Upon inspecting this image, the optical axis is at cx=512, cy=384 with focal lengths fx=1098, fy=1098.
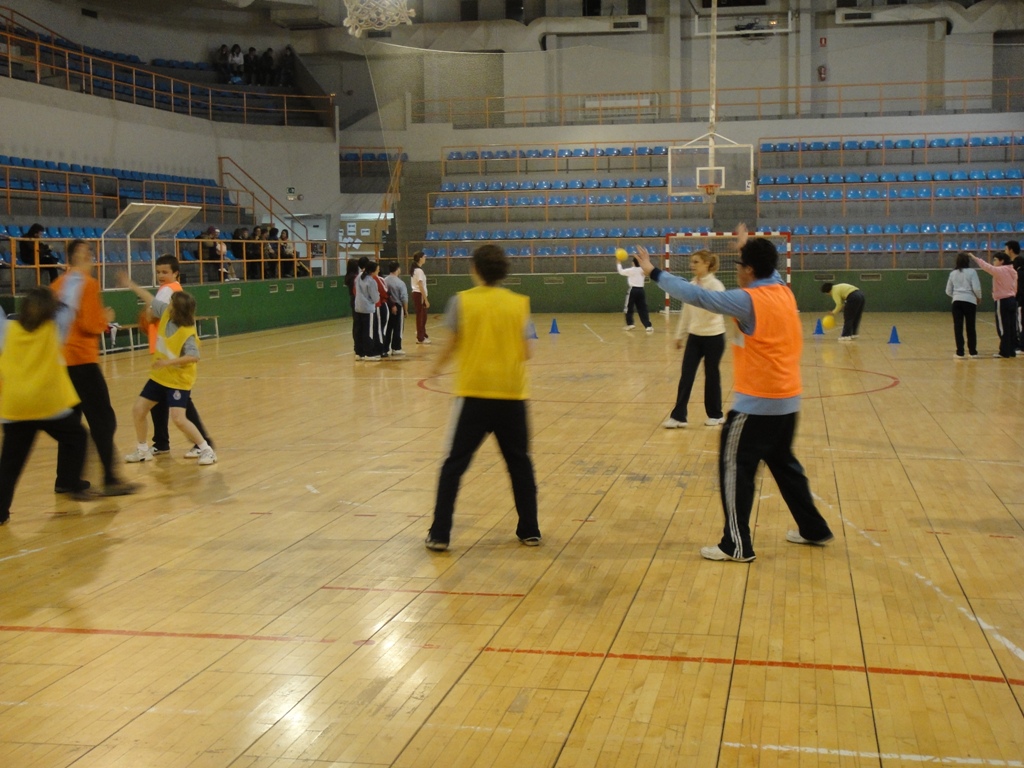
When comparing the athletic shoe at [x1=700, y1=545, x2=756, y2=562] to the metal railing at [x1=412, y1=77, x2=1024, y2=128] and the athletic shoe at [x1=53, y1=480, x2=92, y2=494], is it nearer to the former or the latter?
the athletic shoe at [x1=53, y1=480, x2=92, y2=494]

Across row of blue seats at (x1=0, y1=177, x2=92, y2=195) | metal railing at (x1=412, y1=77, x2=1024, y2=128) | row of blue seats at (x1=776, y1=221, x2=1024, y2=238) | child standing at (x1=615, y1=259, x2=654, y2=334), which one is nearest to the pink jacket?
child standing at (x1=615, y1=259, x2=654, y2=334)

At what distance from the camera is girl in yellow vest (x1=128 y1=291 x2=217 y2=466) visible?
9.24 m

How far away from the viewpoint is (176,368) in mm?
9414

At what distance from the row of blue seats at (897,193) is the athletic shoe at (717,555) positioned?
2641 centimetres

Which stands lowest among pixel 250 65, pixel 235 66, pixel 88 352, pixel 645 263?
pixel 88 352

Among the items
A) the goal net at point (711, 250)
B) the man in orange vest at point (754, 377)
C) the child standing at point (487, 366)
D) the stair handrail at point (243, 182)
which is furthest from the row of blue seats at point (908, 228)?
the child standing at point (487, 366)

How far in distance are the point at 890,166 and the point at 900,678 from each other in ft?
99.2

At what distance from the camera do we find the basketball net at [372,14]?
2656 cm

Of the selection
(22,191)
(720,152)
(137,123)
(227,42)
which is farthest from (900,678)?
(227,42)

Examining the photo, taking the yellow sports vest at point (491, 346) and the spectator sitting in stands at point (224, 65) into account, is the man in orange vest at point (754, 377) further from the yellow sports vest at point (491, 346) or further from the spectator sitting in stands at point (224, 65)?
the spectator sitting in stands at point (224, 65)

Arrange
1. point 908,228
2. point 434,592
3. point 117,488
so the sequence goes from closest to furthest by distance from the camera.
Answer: point 434,592 → point 117,488 → point 908,228

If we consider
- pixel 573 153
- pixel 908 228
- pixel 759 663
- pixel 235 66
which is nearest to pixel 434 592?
pixel 759 663

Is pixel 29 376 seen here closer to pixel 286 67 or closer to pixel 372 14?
pixel 372 14

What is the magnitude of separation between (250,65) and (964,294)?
90.0 feet
